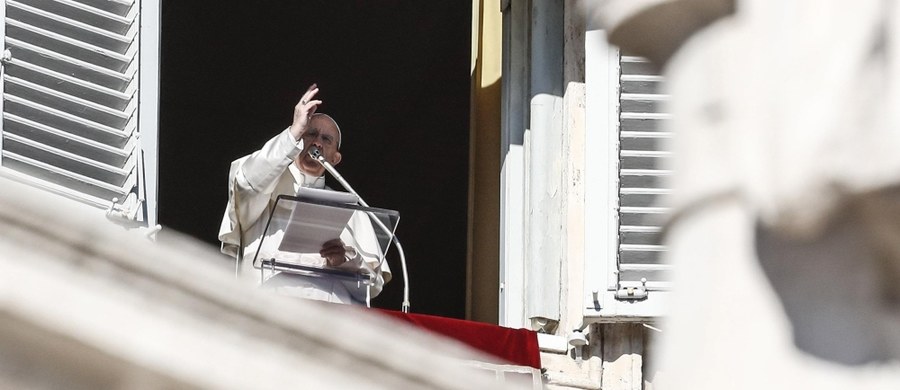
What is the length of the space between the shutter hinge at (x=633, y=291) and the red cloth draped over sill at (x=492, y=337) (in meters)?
0.31

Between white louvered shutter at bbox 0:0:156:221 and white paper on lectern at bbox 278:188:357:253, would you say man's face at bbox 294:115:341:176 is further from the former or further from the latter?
white paper on lectern at bbox 278:188:357:253

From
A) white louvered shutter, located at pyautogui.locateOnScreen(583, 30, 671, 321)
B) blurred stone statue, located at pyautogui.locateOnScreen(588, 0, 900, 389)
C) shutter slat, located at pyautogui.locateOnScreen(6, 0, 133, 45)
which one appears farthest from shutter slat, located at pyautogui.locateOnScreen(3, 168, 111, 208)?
blurred stone statue, located at pyautogui.locateOnScreen(588, 0, 900, 389)

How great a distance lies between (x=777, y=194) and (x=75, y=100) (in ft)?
16.7

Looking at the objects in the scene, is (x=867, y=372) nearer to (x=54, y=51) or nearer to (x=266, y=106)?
(x=54, y=51)

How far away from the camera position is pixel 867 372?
2.88 meters

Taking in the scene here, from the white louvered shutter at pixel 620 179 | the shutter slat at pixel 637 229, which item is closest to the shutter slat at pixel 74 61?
the white louvered shutter at pixel 620 179

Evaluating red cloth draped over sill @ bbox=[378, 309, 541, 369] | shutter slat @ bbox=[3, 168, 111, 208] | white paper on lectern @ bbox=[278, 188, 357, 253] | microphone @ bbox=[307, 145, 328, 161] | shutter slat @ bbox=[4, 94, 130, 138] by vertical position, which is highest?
shutter slat @ bbox=[4, 94, 130, 138]

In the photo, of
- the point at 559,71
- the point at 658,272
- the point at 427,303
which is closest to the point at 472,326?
the point at 658,272

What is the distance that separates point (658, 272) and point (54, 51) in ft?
6.19

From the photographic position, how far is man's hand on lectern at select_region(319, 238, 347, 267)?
712cm

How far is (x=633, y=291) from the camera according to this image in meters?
7.84

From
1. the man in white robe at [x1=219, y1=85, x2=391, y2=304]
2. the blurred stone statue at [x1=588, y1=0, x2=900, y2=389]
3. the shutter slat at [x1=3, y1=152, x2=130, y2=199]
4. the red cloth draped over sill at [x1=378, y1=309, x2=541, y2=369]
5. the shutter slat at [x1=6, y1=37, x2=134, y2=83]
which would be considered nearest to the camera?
the blurred stone statue at [x1=588, y1=0, x2=900, y2=389]

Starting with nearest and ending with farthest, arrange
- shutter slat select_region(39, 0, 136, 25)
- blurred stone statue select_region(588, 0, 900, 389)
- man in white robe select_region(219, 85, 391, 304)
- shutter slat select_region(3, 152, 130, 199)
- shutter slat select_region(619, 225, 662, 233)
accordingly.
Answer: blurred stone statue select_region(588, 0, 900, 389)
man in white robe select_region(219, 85, 391, 304)
shutter slat select_region(3, 152, 130, 199)
shutter slat select_region(39, 0, 136, 25)
shutter slat select_region(619, 225, 662, 233)

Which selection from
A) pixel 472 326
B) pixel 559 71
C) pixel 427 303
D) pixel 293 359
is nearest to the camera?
pixel 293 359
